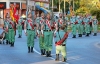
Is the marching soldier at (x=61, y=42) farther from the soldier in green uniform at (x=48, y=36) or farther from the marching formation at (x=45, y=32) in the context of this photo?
the soldier in green uniform at (x=48, y=36)

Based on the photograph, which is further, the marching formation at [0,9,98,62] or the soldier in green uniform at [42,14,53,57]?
the soldier in green uniform at [42,14,53,57]

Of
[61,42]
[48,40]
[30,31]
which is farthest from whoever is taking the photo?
[30,31]

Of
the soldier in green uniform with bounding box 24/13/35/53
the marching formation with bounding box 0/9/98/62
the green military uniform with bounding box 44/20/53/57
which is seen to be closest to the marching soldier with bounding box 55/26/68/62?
the marching formation with bounding box 0/9/98/62

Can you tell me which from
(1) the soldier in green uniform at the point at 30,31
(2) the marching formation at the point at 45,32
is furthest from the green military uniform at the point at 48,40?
(1) the soldier in green uniform at the point at 30,31

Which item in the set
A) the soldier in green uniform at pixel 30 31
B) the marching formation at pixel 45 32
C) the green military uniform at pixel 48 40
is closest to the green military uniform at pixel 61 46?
the marching formation at pixel 45 32

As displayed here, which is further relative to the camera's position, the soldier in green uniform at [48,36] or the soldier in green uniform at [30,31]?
the soldier in green uniform at [30,31]

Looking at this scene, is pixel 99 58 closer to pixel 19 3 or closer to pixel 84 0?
pixel 19 3

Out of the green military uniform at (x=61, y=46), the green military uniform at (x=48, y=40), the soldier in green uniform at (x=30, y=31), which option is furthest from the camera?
the soldier in green uniform at (x=30, y=31)

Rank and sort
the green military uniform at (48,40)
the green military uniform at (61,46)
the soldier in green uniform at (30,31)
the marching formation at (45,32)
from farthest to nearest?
the soldier in green uniform at (30,31)
the green military uniform at (48,40)
the marching formation at (45,32)
the green military uniform at (61,46)

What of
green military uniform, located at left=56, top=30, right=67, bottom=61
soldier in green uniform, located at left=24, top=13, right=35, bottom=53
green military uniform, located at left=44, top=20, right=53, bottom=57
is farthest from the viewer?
soldier in green uniform, located at left=24, top=13, right=35, bottom=53

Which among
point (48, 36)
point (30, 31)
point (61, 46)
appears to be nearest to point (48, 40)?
point (48, 36)

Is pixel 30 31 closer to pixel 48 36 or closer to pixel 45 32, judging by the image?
pixel 45 32

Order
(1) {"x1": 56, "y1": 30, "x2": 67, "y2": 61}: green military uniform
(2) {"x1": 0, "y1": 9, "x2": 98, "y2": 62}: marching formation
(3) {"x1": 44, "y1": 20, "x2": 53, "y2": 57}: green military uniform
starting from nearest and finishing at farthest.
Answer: (1) {"x1": 56, "y1": 30, "x2": 67, "y2": 61}: green military uniform < (2) {"x1": 0, "y1": 9, "x2": 98, "y2": 62}: marching formation < (3) {"x1": 44, "y1": 20, "x2": 53, "y2": 57}: green military uniform

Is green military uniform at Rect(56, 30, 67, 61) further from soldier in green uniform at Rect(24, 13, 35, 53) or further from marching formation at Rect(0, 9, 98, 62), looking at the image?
soldier in green uniform at Rect(24, 13, 35, 53)
